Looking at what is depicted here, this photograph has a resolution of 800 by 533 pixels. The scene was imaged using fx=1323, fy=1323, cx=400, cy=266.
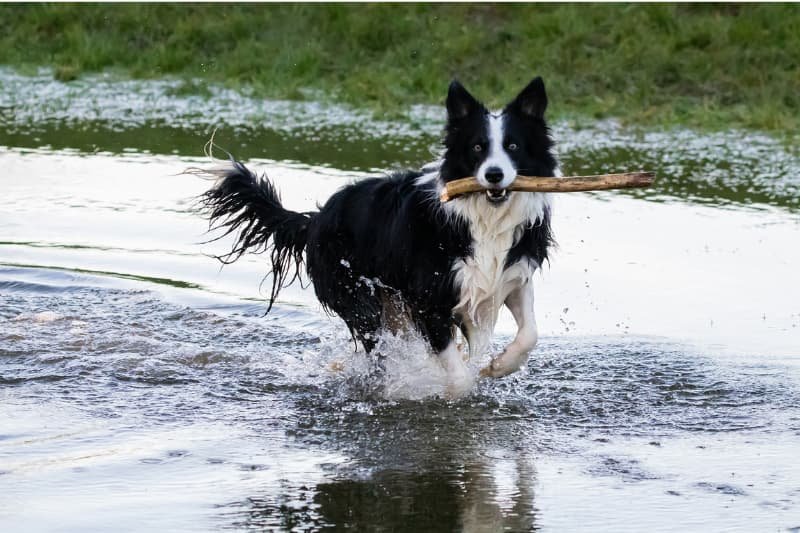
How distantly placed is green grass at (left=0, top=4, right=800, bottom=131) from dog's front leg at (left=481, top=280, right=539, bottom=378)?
763cm

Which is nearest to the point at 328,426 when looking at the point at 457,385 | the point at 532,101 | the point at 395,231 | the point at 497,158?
the point at 457,385

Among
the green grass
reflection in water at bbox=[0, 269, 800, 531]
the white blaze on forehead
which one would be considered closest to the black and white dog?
the white blaze on forehead

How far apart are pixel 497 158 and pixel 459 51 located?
10.1 meters

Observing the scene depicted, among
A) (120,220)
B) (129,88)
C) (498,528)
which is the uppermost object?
(129,88)

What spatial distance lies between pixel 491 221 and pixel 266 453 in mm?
1598

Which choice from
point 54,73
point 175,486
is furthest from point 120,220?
point 54,73

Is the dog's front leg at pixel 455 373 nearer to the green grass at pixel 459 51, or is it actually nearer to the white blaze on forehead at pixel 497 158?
the white blaze on forehead at pixel 497 158

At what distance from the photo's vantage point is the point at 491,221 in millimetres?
6301

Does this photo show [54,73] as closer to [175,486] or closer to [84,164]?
[84,164]

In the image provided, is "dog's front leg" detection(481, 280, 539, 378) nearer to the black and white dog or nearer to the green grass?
the black and white dog

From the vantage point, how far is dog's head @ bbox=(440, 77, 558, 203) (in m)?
6.09

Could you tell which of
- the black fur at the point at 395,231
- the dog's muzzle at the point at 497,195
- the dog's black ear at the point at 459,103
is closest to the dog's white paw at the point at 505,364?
the black fur at the point at 395,231

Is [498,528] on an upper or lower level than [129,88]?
lower

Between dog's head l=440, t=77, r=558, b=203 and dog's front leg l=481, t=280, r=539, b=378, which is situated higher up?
dog's head l=440, t=77, r=558, b=203
